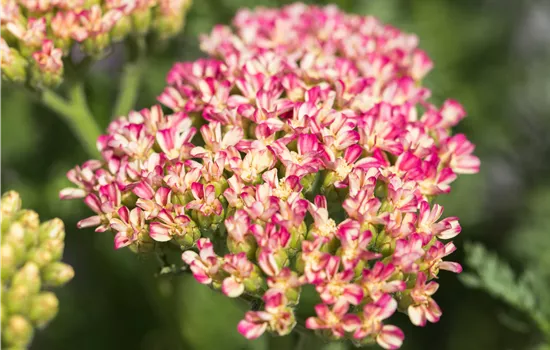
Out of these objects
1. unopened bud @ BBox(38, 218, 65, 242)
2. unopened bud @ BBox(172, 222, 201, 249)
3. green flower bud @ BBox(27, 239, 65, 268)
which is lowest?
green flower bud @ BBox(27, 239, 65, 268)

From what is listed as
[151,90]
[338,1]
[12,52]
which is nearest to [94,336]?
[151,90]

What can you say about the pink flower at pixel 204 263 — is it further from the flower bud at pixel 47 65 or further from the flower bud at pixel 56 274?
the flower bud at pixel 47 65

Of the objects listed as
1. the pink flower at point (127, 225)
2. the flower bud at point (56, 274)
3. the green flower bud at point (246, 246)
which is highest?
the green flower bud at point (246, 246)

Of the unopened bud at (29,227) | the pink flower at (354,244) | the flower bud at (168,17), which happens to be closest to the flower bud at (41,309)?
the unopened bud at (29,227)

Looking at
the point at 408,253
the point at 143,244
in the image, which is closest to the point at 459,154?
the point at 408,253

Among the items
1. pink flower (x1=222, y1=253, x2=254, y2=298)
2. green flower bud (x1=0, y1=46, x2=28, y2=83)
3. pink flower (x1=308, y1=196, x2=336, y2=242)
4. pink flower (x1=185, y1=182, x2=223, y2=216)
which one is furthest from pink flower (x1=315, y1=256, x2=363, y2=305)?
green flower bud (x1=0, y1=46, x2=28, y2=83)

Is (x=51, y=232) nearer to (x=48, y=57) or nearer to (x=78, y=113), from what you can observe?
(x=48, y=57)

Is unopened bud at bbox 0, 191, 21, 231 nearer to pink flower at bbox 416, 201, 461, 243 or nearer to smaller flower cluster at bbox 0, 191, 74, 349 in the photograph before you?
smaller flower cluster at bbox 0, 191, 74, 349
